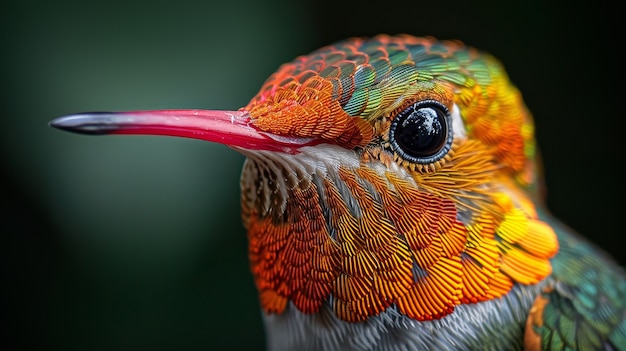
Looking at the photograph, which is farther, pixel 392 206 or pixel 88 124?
pixel 392 206

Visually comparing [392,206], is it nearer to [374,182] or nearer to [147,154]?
[374,182]

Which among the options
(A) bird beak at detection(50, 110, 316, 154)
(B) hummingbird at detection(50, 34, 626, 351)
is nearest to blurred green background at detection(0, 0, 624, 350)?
(B) hummingbird at detection(50, 34, 626, 351)

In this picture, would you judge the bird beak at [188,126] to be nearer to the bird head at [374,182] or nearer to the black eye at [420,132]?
the bird head at [374,182]

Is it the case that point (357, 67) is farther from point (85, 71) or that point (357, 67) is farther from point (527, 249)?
point (85, 71)

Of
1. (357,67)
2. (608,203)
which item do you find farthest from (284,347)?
(608,203)

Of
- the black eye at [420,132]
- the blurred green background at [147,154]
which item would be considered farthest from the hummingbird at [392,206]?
the blurred green background at [147,154]

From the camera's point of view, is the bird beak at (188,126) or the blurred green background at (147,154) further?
the blurred green background at (147,154)

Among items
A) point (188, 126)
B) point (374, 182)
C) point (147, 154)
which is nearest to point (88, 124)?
point (188, 126)
